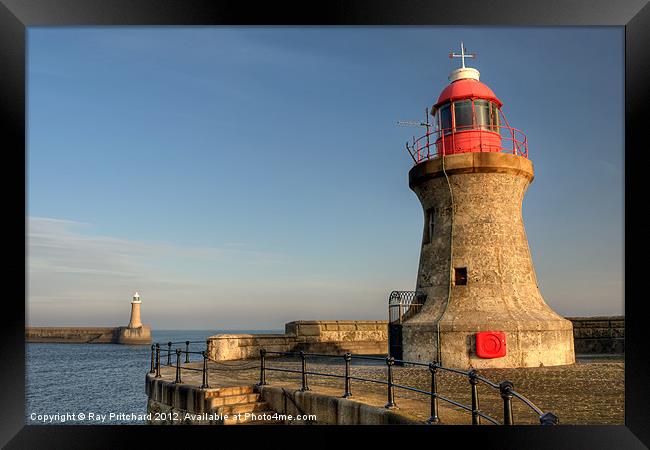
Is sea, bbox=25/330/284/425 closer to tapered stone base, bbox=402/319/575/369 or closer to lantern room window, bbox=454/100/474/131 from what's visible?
tapered stone base, bbox=402/319/575/369

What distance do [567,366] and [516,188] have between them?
4082 mm

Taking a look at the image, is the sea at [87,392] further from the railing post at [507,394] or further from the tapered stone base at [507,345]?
the railing post at [507,394]

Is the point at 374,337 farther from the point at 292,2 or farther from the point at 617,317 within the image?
the point at 292,2

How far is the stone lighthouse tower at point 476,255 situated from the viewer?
1224 centimetres

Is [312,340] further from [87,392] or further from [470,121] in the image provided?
[87,392]

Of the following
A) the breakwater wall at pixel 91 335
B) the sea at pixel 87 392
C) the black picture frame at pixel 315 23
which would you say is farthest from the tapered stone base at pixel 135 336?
the black picture frame at pixel 315 23

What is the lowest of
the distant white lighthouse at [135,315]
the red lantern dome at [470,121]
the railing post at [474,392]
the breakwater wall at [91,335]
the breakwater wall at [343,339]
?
the breakwater wall at [91,335]

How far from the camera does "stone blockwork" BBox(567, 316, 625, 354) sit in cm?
1725

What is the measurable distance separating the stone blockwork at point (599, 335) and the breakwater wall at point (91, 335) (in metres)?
75.2

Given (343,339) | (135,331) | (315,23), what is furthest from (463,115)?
(135,331)

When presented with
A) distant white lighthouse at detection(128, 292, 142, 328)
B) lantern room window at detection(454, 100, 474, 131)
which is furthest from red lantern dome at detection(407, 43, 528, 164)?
distant white lighthouse at detection(128, 292, 142, 328)

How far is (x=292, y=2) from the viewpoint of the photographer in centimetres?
605

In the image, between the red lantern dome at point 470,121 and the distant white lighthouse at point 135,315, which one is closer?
the red lantern dome at point 470,121

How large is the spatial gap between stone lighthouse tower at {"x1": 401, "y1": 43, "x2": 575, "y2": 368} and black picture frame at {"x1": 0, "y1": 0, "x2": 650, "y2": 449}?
6020mm
